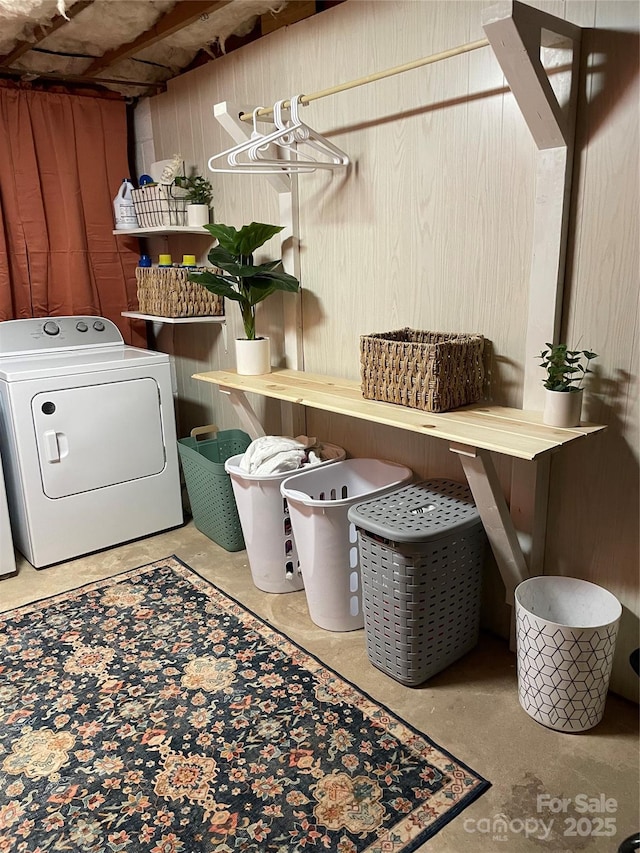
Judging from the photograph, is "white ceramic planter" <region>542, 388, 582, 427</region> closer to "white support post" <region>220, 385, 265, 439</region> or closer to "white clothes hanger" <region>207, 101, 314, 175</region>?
"white clothes hanger" <region>207, 101, 314, 175</region>

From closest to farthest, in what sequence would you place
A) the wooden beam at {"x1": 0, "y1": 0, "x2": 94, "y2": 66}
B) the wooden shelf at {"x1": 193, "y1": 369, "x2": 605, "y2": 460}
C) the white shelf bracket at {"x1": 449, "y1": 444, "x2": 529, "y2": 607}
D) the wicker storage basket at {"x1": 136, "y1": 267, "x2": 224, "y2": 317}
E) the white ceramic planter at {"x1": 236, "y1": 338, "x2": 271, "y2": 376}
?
the wooden shelf at {"x1": 193, "y1": 369, "x2": 605, "y2": 460}, the white shelf bracket at {"x1": 449, "y1": 444, "x2": 529, "y2": 607}, the wooden beam at {"x1": 0, "y1": 0, "x2": 94, "y2": 66}, the white ceramic planter at {"x1": 236, "y1": 338, "x2": 271, "y2": 376}, the wicker storage basket at {"x1": 136, "y1": 267, "x2": 224, "y2": 317}

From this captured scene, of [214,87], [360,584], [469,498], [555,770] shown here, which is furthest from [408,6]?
[555,770]

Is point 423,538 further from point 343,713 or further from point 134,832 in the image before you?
point 134,832

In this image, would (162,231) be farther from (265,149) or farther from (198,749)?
(198,749)

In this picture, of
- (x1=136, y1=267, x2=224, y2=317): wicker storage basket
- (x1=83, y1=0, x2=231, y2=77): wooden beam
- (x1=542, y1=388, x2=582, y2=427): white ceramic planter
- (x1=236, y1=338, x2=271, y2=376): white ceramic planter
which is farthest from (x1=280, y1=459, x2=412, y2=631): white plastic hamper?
(x1=83, y1=0, x2=231, y2=77): wooden beam

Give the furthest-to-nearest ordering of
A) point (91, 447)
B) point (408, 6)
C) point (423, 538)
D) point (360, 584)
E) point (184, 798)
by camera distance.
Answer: point (91, 447) < point (360, 584) < point (408, 6) < point (423, 538) < point (184, 798)

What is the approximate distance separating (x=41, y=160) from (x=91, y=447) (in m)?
1.46

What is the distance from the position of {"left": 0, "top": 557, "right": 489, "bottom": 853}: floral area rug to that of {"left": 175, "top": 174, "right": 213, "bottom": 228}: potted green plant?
5.76 feet

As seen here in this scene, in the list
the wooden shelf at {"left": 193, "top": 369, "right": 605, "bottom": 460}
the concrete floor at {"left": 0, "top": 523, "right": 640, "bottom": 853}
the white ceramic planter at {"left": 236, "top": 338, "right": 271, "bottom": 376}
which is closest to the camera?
the concrete floor at {"left": 0, "top": 523, "right": 640, "bottom": 853}

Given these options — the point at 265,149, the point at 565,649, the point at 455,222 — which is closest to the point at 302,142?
the point at 265,149

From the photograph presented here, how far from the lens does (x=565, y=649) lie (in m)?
1.65

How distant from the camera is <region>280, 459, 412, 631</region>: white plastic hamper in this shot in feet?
6.84

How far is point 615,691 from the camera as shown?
1872 mm

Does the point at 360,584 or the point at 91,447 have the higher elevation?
the point at 91,447
